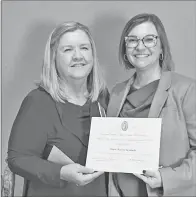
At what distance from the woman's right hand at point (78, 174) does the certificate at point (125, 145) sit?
1.2 inches

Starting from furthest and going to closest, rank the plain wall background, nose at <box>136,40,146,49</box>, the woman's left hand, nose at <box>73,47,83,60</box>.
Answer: the plain wall background, nose at <box>73,47,83,60</box>, nose at <box>136,40,146,49</box>, the woman's left hand

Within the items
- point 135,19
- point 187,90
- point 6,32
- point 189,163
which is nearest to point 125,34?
point 135,19

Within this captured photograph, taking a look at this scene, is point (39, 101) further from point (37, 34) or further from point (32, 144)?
point (37, 34)

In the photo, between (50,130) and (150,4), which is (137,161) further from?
(150,4)

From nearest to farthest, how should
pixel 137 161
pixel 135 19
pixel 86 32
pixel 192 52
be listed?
1. pixel 137 161
2. pixel 135 19
3. pixel 86 32
4. pixel 192 52

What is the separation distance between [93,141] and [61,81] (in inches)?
15.1

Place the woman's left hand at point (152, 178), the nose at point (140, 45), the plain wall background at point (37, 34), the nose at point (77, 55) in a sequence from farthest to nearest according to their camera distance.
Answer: the plain wall background at point (37, 34) → the nose at point (77, 55) → the nose at point (140, 45) → the woman's left hand at point (152, 178)

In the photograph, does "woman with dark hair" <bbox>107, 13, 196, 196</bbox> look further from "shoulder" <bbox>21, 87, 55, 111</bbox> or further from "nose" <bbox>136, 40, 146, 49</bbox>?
"shoulder" <bbox>21, 87, 55, 111</bbox>

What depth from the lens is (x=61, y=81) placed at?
1.61 meters

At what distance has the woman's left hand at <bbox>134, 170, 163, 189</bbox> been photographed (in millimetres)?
1243

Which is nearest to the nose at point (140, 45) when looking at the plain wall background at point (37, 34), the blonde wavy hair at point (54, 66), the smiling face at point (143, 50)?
the smiling face at point (143, 50)

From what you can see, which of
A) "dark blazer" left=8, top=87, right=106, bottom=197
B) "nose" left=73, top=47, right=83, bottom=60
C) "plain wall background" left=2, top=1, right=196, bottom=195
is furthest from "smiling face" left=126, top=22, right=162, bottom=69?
"plain wall background" left=2, top=1, right=196, bottom=195

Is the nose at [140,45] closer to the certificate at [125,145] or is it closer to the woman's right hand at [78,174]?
the certificate at [125,145]

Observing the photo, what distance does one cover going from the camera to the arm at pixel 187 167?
1258 mm
